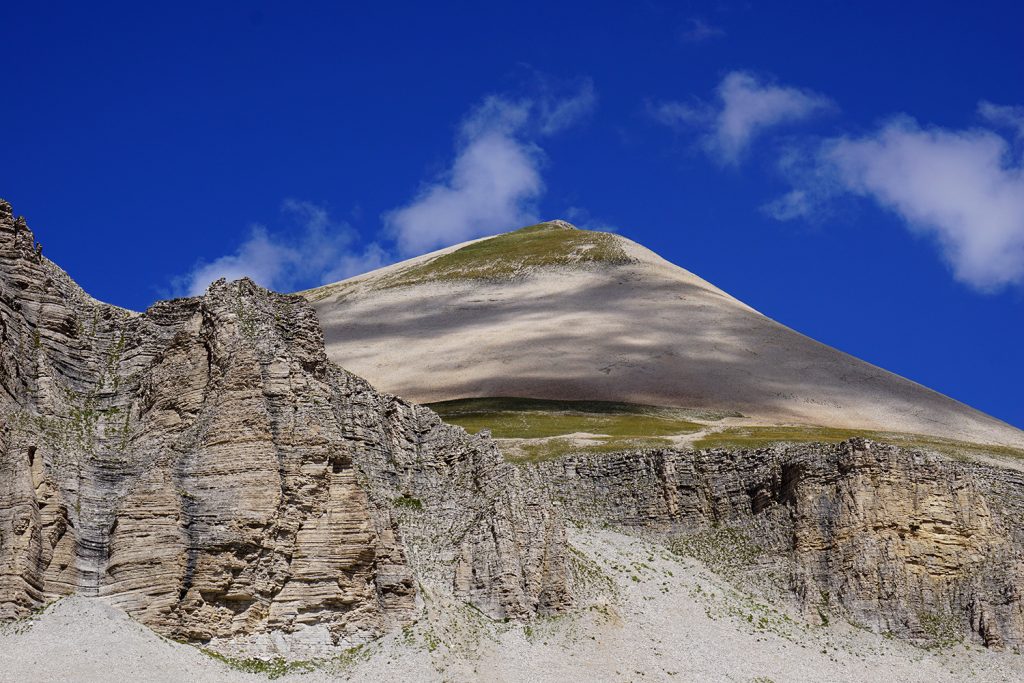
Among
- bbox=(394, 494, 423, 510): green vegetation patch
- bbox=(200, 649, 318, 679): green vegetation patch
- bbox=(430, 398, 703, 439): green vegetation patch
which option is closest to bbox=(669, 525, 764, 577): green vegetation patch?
bbox=(394, 494, 423, 510): green vegetation patch

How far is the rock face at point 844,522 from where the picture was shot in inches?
2699

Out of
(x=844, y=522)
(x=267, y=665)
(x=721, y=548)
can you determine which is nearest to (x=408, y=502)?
(x=267, y=665)

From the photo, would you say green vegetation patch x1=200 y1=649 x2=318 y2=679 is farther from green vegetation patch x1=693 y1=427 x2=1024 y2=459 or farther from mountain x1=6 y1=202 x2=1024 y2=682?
green vegetation patch x1=693 y1=427 x2=1024 y2=459

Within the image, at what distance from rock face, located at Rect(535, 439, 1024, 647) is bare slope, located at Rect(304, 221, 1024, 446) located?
116 feet

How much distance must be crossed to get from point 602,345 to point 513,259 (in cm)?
5161

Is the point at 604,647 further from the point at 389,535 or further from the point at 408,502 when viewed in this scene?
the point at 408,502

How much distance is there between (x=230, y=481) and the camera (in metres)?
56.2

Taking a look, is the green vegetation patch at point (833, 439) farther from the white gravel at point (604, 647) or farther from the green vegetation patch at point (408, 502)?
the green vegetation patch at point (408, 502)

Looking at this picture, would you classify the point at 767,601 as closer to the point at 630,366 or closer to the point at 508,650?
the point at 508,650

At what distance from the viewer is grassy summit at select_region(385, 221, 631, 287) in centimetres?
18088

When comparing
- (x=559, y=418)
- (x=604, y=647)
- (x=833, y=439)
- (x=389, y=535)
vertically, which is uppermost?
(x=559, y=418)

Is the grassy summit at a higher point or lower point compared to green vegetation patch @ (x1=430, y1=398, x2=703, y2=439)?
higher

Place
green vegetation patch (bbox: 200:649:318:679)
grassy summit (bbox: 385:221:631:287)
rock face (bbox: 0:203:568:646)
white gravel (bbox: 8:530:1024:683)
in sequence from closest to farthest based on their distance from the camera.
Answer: white gravel (bbox: 8:530:1024:683), green vegetation patch (bbox: 200:649:318:679), rock face (bbox: 0:203:568:646), grassy summit (bbox: 385:221:631:287)

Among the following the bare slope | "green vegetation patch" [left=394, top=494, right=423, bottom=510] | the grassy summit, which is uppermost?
the grassy summit
